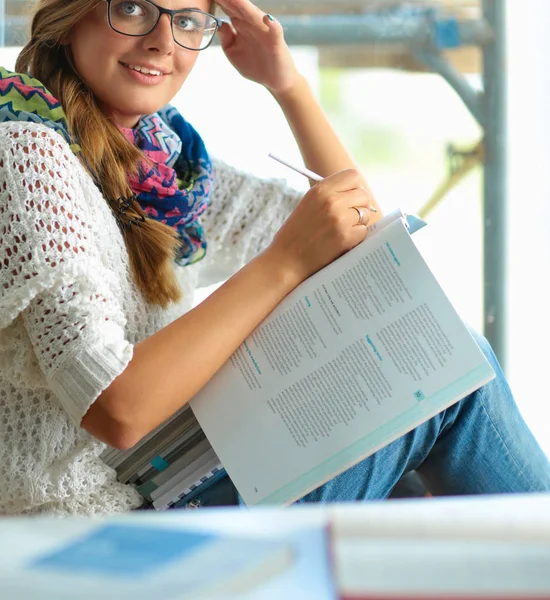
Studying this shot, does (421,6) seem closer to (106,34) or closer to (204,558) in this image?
(106,34)

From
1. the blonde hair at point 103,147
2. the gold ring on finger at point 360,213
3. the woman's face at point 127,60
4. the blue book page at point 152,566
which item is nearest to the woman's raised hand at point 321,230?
the gold ring on finger at point 360,213

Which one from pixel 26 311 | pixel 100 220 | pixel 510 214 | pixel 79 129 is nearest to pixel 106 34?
pixel 79 129

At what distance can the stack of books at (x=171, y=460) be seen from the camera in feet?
3.05

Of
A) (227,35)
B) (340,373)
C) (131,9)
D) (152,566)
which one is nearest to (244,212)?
(227,35)

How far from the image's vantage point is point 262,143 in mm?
1666

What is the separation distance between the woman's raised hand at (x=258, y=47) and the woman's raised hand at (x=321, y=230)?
0.36 metres

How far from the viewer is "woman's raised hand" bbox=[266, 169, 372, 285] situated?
2.88 ft

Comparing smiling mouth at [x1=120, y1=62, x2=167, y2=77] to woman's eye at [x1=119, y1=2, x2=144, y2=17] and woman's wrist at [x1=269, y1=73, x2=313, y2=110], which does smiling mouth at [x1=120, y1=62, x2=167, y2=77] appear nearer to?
woman's eye at [x1=119, y1=2, x2=144, y2=17]

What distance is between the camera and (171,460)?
934 millimetres

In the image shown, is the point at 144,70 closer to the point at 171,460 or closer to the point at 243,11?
the point at 243,11

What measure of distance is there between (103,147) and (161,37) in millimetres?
151

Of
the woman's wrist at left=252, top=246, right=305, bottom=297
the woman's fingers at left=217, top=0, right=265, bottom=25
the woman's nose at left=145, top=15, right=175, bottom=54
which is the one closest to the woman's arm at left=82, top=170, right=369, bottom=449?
the woman's wrist at left=252, top=246, right=305, bottom=297

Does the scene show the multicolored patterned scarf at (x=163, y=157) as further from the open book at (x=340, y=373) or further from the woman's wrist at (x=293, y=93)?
the open book at (x=340, y=373)

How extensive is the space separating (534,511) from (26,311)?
571 millimetres
